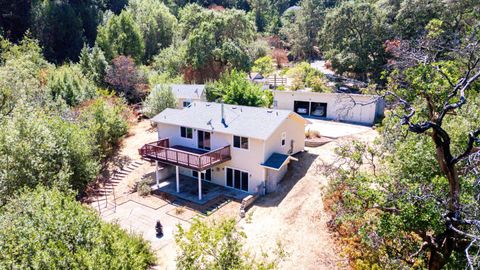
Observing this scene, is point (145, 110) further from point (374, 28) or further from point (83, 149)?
point (374, 28)

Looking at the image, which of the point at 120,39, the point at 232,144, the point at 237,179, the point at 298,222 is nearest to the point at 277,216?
the point at 298,222

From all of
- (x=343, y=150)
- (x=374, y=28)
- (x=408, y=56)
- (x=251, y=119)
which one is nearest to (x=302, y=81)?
(x=374, y=28)

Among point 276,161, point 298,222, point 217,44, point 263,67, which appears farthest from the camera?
point 263,67

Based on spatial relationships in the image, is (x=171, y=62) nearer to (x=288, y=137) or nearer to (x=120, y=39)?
(x=120, y=39)

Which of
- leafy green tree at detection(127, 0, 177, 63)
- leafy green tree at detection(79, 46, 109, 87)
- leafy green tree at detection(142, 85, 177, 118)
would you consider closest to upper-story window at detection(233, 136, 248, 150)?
leafy green tree at detection(142, 85, 177, 118)

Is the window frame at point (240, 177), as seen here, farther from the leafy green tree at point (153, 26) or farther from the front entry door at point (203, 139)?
the leafy green tree at point (153, 26)

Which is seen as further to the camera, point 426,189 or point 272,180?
point 272,180

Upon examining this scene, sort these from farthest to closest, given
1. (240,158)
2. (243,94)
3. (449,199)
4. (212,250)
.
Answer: (243,94) < (240,158) < (449,199) < (212,250)
